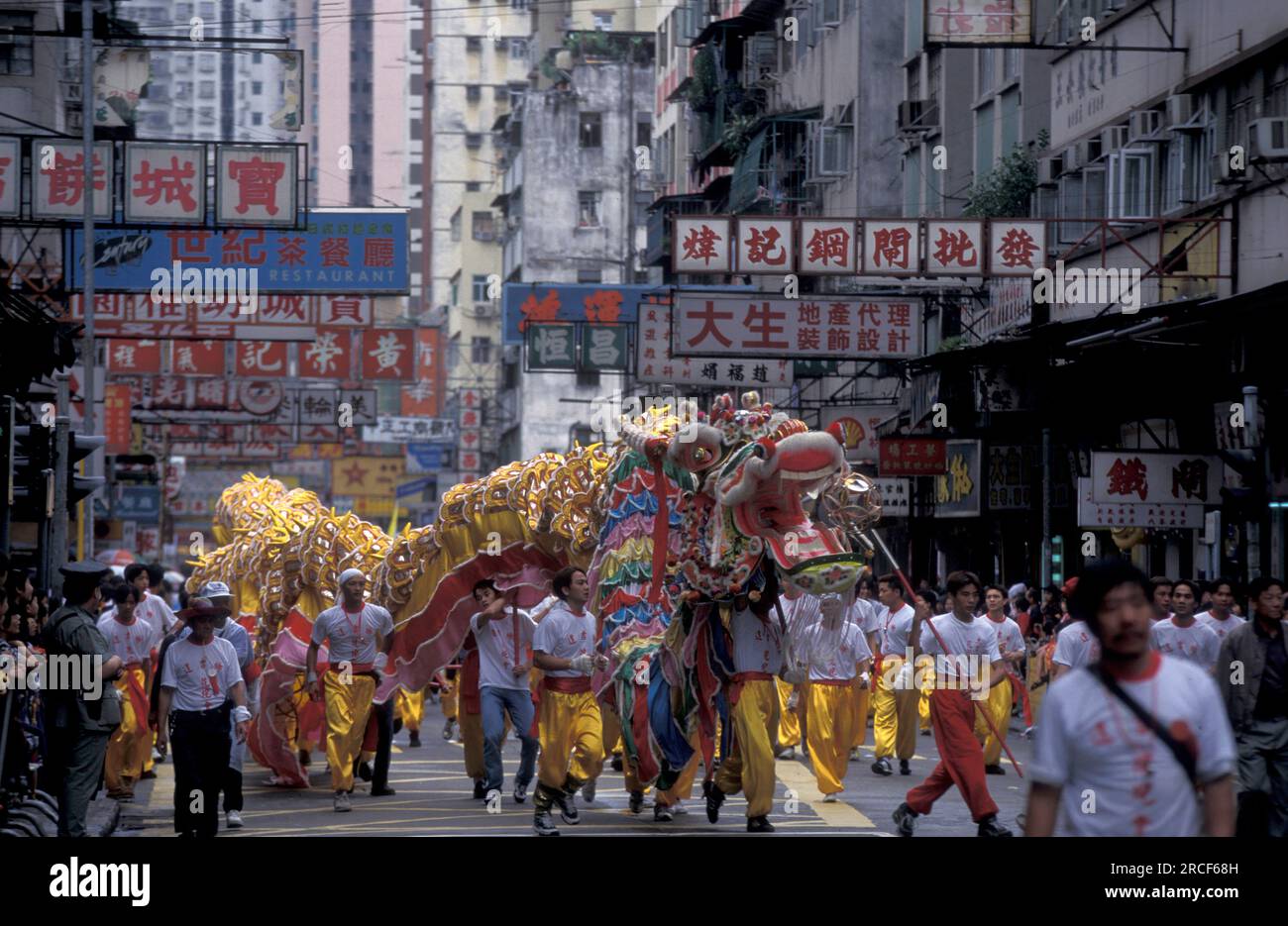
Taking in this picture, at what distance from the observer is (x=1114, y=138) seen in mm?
25219

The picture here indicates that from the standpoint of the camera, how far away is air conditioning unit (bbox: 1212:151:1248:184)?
20453 mm

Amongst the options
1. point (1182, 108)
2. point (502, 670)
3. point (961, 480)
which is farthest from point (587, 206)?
point (502, 670)

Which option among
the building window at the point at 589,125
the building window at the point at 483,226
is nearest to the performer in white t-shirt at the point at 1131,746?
the building window at the point at 589,125

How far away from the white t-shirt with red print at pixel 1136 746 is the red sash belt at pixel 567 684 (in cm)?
798

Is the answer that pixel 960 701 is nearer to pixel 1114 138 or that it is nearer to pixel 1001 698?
pixel 1001 698

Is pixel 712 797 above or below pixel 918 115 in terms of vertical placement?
below

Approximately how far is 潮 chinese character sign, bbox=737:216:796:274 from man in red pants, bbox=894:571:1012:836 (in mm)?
10521

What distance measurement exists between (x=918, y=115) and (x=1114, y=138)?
31.2ft

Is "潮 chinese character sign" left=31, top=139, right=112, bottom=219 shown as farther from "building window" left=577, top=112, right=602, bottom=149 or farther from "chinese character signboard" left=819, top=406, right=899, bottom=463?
"building window" left=577, top=112, right=602, bottom=149

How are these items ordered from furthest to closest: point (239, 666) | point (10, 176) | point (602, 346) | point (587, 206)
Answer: point (587, 206), point (602, 346), point (10, 176), point (239, 666)
